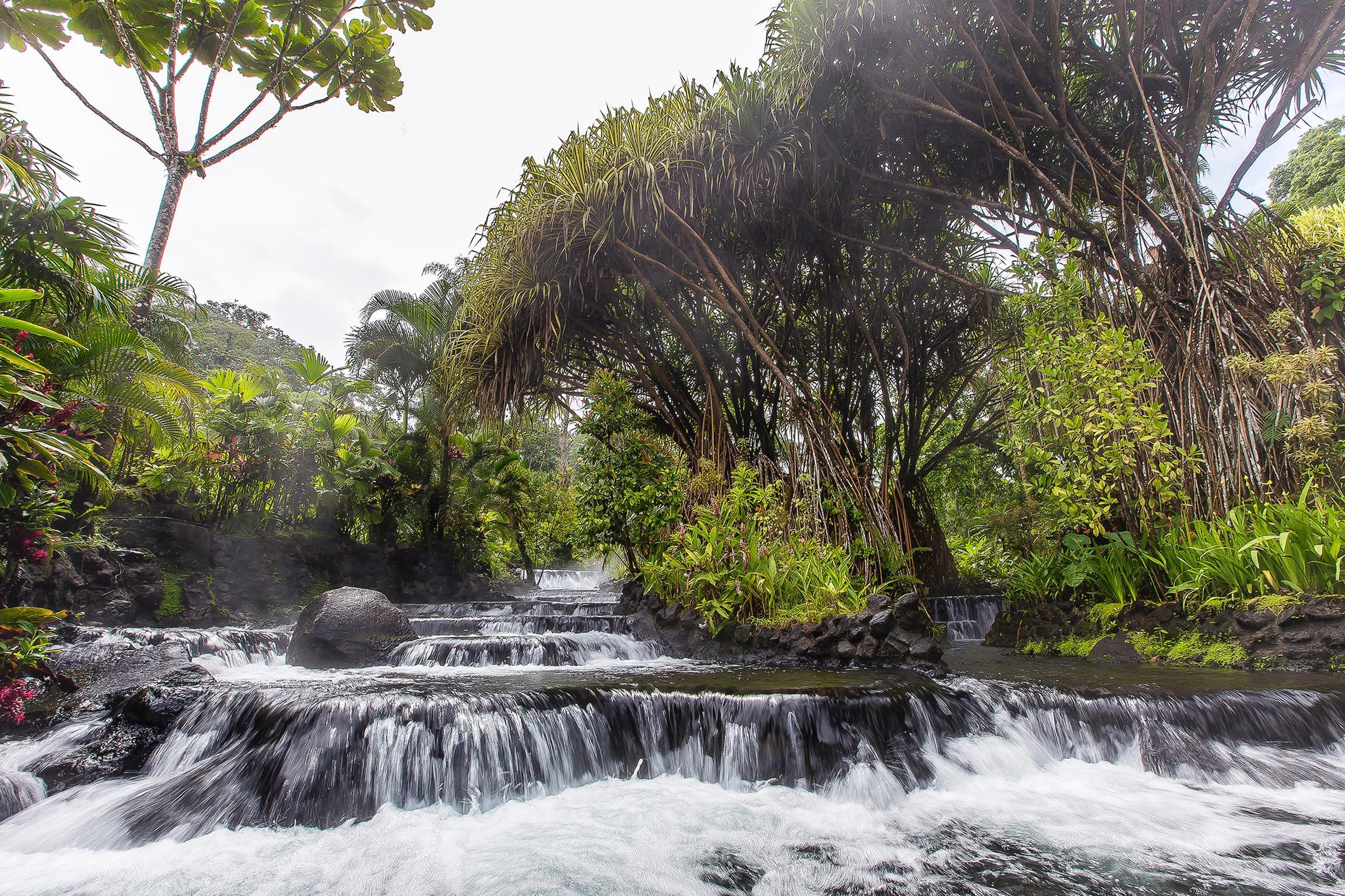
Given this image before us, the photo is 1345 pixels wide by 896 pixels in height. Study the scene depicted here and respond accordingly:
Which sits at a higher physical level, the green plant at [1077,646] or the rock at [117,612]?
the rock at [117,612]

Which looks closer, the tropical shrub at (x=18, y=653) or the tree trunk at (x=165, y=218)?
the tropical shrub at (x=18, y=653)

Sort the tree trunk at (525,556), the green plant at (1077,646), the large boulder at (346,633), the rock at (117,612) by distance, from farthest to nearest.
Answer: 1. the tree trunk at (525,556)
2. the rock at (117,612)
3. the large boulder at (346,633)
4. the green plant at (1077,646)

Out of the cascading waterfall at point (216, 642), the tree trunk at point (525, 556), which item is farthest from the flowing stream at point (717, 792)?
the tree trunk at point (525, 556)

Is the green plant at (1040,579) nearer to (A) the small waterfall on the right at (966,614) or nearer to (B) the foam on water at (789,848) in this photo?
(A) the small waterfall on the right at (966,614)

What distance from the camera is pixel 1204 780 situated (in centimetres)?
299

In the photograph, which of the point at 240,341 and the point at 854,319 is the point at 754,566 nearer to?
the point at 854,319

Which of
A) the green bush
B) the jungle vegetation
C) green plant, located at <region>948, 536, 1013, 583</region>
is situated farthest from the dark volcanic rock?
green plant, located at <region>948, 536, 1013, 583</region>

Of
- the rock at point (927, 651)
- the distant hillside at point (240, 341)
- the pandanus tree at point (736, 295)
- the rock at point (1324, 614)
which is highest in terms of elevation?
the distant hillside at point (240, 341)

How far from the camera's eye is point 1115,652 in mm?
4988

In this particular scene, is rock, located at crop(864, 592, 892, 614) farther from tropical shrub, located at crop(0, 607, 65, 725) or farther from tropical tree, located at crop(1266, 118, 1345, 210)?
tropical tree, located at crop(1266, 118, 1345, 210)

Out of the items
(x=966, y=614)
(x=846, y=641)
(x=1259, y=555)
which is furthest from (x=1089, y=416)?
(x=966, y=614)

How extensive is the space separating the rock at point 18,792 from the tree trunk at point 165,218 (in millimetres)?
6236

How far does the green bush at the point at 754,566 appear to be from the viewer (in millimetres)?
5238

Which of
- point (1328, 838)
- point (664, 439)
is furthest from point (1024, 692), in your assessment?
point (664, 439)
